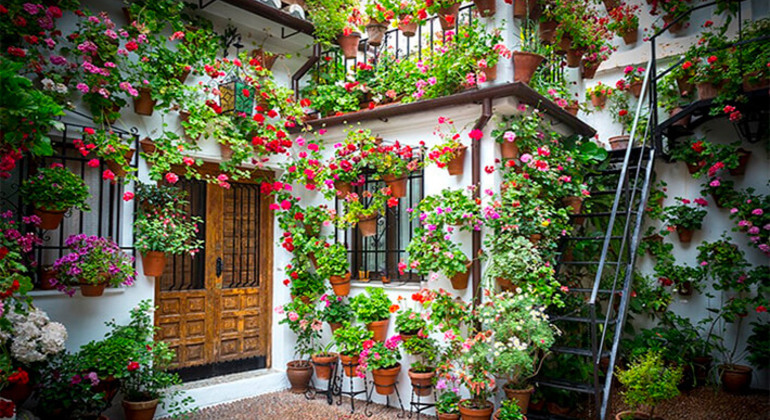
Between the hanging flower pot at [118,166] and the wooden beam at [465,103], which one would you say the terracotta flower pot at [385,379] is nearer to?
the wooden beam at [465,103]

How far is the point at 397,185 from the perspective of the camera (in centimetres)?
570

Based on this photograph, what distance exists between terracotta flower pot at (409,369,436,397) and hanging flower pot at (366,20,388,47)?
13.0 feet

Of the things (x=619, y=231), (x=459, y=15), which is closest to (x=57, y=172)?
(x=459, y=15)

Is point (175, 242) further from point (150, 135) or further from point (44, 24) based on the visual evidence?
point (44, 24)

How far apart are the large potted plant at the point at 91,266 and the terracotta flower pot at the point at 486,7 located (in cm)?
433

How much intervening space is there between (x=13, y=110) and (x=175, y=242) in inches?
89.4

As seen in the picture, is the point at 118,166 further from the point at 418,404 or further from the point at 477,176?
the point at 418,404

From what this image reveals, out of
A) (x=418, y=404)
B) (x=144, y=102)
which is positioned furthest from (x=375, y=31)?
(x=418, y=404)

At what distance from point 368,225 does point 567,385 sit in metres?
2.63

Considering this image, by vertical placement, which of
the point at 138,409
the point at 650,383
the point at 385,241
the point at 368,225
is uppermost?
the point at 368,225

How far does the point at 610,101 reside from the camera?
24.0 ft

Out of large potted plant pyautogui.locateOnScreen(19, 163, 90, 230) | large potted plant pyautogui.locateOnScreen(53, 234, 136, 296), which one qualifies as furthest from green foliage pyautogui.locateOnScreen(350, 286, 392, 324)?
large potted plant pyautogui.locateOnScreen(19, 163, 90, 230)

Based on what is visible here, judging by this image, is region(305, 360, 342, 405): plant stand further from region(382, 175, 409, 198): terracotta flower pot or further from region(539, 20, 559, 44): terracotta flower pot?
region(539, 20, 559, 44): terracotta flower pot

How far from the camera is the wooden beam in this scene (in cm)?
488
